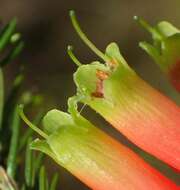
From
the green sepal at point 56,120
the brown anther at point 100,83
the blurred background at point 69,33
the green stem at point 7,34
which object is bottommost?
the blurred background at point 69,33

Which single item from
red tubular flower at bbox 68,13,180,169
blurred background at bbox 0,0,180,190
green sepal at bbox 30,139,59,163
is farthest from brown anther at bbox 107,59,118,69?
blurred background at bbox 0,0,180,190

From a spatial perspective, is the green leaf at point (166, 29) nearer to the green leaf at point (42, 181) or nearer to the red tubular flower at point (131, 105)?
the red tubular flower at point (131, 105)

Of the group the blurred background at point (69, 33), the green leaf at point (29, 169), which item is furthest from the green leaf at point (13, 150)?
the blurred background at point (69, 33)

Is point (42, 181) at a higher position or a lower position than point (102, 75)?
lower

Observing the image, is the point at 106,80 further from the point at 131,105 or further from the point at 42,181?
the point at 42,181

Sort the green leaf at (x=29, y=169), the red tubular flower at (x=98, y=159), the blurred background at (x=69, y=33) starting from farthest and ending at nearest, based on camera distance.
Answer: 1. the blurred background at (x=69, y=33)
2. the green leaf at (x=29, y=169)
3. the red tubular flower at (x=98, y=159)

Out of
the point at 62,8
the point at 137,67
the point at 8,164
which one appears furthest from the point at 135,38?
the point at 8,164

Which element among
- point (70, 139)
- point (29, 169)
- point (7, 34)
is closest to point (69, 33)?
point (7, 34)
